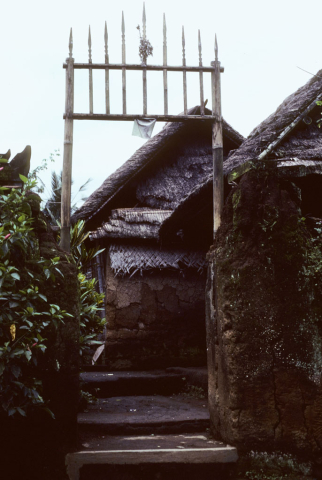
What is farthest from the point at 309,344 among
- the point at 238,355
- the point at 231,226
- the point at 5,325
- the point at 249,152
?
the point at 249,152

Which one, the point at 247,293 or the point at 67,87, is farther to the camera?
the point at 67,87

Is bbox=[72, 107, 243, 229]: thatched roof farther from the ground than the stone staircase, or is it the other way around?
bbox=[72, 107, 243, 229]: thatched roof

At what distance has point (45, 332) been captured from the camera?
342 centimetres

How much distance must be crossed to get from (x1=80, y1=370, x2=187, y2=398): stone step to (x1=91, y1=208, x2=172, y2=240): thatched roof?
1.92 m

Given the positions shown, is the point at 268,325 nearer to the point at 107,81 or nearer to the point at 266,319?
the point at 266,319

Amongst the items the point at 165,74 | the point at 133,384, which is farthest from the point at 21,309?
the point at 165,74

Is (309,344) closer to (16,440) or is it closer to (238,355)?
(238,355)

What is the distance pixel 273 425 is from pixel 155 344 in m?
3.69

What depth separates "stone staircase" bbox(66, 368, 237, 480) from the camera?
344cm

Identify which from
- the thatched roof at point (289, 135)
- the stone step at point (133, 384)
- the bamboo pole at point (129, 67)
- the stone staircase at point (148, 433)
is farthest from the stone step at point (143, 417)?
the bamboo pole at point (129, 67)

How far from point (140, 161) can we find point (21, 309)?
497cm

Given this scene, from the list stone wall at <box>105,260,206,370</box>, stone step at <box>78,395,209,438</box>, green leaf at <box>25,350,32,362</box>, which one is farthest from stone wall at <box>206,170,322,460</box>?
stone wall at <box>105,260,206,370</box>

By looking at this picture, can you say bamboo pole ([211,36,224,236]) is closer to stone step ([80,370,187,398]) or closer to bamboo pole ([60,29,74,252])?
bamboo pole ([60,29,74,252])

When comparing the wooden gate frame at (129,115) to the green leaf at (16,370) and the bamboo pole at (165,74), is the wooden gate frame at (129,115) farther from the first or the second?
the green leaf at (16,370)
